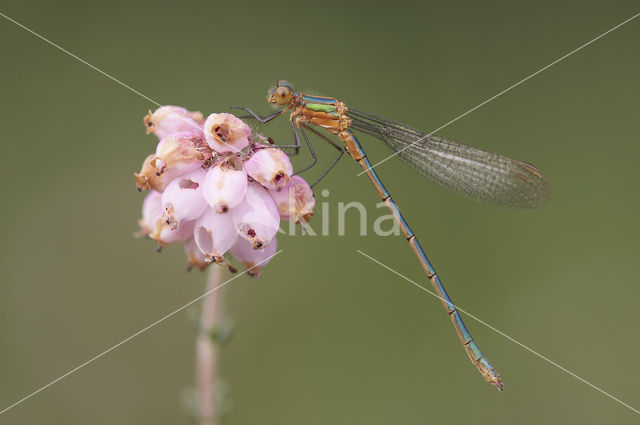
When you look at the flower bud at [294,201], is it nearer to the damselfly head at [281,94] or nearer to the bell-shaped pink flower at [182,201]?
the bell-shaped pink flower at [182,201]

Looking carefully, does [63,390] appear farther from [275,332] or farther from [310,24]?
[310,24]

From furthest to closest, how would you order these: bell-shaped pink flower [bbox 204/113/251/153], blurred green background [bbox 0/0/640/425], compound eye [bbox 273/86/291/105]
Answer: blurred green background [bbox 0/0/640/425] < compound eye [bbox 273/86/291/105] < bell-shaped pink flower [bbox 204/113/251/153]

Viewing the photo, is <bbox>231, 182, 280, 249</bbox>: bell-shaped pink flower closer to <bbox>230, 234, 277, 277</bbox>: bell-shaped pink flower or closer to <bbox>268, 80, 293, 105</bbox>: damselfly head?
<bbox>230, 234, 277, 277</bbox>: bell-shaped pink flower

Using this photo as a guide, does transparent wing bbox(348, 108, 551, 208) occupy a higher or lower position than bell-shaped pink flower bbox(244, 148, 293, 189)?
higher

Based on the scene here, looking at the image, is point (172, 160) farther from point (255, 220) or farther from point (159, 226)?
point (255, 220)

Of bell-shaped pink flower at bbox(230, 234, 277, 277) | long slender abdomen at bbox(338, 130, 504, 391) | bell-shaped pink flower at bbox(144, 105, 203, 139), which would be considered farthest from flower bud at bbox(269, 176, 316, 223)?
long slender abdomen at bbox(338, 130, 504, 391)

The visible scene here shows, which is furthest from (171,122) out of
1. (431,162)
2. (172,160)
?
(431,162)
